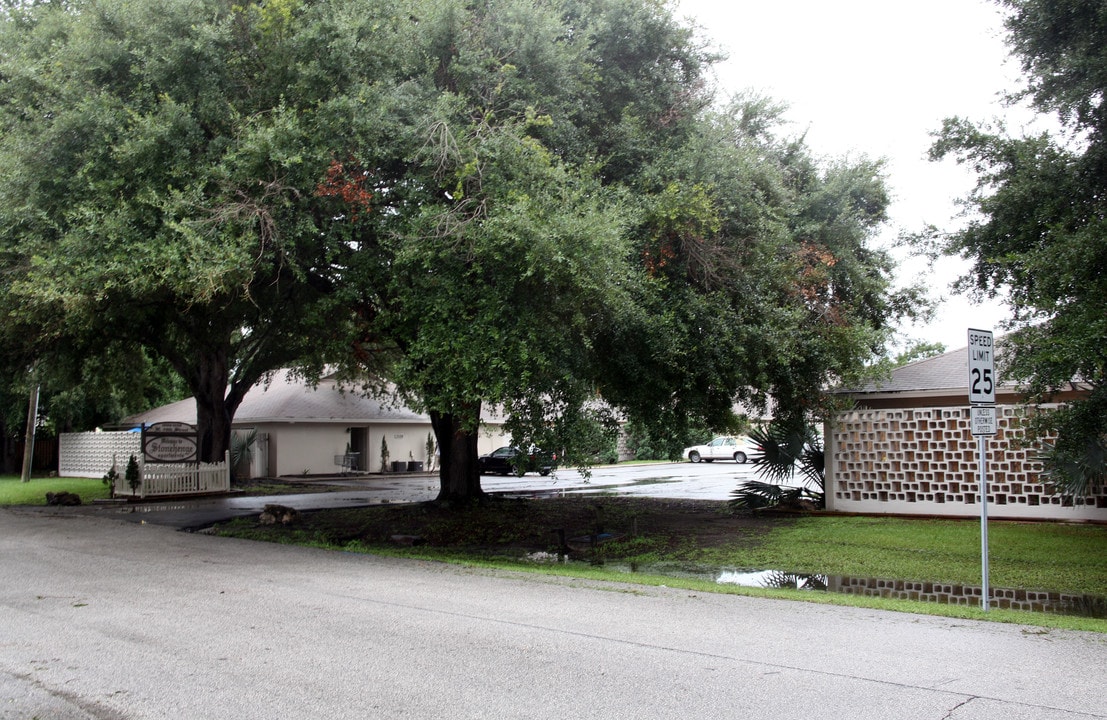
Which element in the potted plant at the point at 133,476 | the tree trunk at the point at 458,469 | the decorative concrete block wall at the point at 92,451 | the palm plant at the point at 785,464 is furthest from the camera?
the decorative concrete block wall at the point at 92,451

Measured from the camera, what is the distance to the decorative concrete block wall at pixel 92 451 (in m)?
32.5

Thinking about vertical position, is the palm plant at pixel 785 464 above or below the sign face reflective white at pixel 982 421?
below

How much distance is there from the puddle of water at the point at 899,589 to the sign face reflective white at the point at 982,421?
207 cm

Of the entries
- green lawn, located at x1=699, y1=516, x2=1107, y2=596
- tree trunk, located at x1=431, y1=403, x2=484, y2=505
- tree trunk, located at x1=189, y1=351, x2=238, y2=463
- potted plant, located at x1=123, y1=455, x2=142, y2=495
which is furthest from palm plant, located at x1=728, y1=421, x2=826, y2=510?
tree trunk, located at x1=189, y1=351, x2=238, y2=463

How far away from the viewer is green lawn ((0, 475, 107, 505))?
24.0 m

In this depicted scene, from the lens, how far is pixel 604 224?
11422 millimetres

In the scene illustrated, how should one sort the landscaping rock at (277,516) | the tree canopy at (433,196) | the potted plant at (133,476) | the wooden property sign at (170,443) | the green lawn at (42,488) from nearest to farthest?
the tree canopy at (433,196), the landscaping rock at (277,516), the potted plant at (133,476), the wooden property sign at (170,443), the green lawn at (42,488)

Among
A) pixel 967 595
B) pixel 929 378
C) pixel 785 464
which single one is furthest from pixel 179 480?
pixel 967 595

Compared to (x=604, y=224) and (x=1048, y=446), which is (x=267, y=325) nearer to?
(x=604, y=224)

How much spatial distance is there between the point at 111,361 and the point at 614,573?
55.7ft

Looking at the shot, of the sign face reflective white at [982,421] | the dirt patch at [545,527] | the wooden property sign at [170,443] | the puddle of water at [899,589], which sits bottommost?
the dirt patch at [545,527]

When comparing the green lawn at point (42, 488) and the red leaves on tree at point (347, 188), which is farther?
the green lawn at point (42, 488)

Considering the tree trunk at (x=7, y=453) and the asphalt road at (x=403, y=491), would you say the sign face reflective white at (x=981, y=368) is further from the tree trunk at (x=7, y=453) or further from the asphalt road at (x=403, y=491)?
the tree trunk at (x=7, y=453)

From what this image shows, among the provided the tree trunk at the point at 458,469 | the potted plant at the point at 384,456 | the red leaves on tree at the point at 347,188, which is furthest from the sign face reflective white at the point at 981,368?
the potted plant at the point at 384,456
